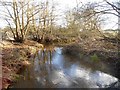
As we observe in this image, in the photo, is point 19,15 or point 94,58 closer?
point 94,58

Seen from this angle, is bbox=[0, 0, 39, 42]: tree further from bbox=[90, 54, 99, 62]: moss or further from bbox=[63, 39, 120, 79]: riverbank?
bbox=[90, 54, 99, 62]: moss

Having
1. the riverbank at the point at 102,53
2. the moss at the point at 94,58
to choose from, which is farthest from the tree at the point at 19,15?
the moss at the point at 94,58

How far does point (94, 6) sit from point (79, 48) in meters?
11.2

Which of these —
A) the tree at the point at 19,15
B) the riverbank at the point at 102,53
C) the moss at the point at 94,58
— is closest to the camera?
the riverbank at the point at 102,53

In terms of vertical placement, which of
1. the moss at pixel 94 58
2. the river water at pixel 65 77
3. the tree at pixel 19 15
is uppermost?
the tree at pixel 19 15

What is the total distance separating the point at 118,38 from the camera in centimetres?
982

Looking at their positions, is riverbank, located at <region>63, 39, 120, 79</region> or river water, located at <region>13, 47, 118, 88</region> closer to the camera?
river water, located at <region>13, 47, 118, 88</region>

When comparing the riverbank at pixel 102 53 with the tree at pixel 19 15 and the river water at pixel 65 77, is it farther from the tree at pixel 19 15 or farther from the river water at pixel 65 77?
the tree at pixel 19 15

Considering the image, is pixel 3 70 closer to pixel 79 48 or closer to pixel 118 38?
pixel 118 38

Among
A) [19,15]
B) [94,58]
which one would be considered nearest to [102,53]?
[94,58]

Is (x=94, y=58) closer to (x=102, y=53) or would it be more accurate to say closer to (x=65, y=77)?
(x=102, y=53)

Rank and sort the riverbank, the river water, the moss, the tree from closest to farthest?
Answer: the river water < the riverbank < the moss < the tree

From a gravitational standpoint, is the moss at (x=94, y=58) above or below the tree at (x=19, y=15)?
below

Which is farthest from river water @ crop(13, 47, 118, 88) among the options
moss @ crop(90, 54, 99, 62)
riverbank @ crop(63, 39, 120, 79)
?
moss @ crop(90, 54, 99, 62)
